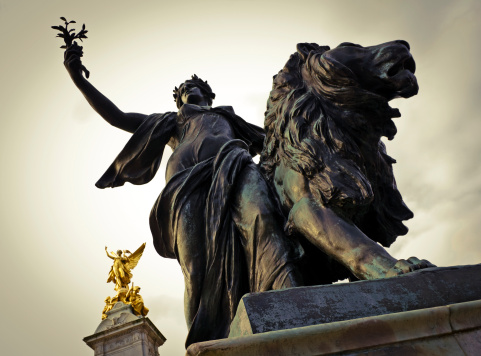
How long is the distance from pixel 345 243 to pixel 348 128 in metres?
0.84

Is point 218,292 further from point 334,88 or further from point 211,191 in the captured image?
point 334,88

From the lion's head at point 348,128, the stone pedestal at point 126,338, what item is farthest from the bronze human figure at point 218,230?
the stone pedestal at point 126,338

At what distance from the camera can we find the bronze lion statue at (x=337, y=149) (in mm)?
2980

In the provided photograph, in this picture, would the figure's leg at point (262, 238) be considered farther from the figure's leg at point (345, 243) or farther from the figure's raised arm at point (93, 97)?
the figure's raised arm at point (93, 97)

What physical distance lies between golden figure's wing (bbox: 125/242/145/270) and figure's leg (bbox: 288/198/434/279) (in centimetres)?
1550

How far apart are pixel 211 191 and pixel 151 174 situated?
4.79 feet

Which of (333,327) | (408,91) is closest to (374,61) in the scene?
(408,91)

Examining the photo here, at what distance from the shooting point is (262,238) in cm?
325

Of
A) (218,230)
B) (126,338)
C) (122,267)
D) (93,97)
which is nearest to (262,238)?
(218,230)

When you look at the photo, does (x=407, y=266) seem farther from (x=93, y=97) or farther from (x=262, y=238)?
(x=93, y=97)

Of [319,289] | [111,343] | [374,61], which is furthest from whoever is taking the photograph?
[111,343]

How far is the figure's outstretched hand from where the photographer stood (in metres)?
4.77

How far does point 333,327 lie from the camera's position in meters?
1.86

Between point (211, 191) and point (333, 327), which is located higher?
point (211, 191)
